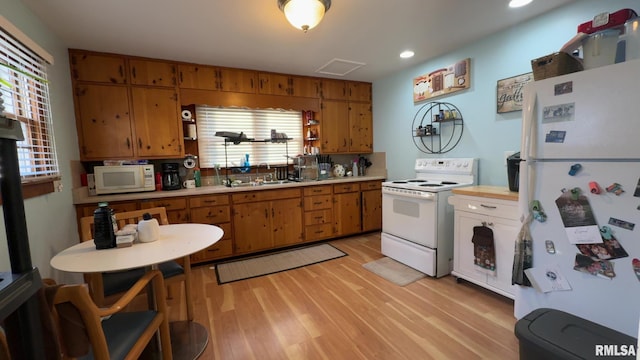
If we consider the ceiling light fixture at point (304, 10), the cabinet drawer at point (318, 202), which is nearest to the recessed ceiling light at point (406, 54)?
the ceiling light fixture at point (304, 10)

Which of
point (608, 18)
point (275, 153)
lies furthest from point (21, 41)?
point (608, 18)

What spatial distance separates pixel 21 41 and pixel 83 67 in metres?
1.19

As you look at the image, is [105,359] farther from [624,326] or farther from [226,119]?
[226,119]

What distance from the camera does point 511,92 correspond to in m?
2.54

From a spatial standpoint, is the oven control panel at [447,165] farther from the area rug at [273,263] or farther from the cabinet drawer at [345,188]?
the area rug at [273,263]

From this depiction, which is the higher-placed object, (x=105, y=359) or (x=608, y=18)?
(x=608, y=18)

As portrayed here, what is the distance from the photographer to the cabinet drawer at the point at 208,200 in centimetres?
300

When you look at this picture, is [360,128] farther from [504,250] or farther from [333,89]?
[504,250]

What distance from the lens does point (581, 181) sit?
144 cm

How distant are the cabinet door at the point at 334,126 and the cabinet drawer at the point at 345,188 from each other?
0.60 metres

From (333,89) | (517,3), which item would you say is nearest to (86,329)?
(517,3)

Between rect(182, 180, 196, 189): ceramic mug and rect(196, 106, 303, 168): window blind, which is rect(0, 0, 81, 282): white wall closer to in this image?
rect(182, 180, 196, 189): ceramic mug

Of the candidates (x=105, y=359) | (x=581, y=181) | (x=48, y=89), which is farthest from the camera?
(x=48, y=89)

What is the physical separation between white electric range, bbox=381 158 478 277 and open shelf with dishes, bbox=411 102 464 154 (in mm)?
209
